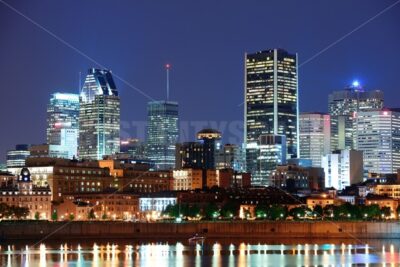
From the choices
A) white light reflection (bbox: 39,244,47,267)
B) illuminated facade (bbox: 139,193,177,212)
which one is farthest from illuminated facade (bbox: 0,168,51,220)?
white light reflection (bbox: 39,244,47,267)

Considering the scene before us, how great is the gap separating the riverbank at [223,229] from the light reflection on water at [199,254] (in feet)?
44.3

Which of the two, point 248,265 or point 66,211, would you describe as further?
point 66,211

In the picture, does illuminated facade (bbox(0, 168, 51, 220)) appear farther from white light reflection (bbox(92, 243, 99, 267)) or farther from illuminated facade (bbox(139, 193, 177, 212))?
white light reflection (bbox(92, 243, 99, 267))

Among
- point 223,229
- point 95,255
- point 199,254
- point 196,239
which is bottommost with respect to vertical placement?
point 196,239

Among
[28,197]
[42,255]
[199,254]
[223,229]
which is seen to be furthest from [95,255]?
[28,197]

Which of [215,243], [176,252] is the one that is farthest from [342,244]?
[176,252]

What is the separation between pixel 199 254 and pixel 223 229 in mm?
41971

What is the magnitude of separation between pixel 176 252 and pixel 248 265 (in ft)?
58.9

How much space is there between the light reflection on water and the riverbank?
44.3 ft

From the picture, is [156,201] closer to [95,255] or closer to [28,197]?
[28,197]

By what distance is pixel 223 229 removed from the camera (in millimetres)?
146375

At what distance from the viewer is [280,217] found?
543ft

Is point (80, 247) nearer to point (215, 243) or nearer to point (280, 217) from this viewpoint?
point (215, 243)

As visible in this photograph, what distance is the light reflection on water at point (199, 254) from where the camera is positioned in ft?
305
